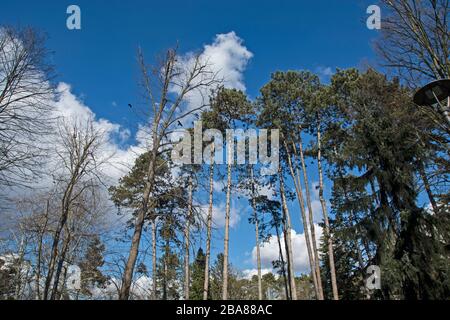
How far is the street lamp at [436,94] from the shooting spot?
479 centimetres

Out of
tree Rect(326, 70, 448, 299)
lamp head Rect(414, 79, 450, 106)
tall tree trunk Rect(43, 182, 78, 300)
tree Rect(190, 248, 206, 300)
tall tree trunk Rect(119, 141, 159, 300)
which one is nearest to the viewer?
lamp head Rect(414, 79, 450, 106)

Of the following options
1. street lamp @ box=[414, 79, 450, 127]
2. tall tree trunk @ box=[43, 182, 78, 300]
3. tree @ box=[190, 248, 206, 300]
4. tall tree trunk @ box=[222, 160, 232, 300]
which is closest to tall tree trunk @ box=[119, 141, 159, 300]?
street lamp @ box=[414, 79, 450, 127]

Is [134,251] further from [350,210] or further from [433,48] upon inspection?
[433,48]

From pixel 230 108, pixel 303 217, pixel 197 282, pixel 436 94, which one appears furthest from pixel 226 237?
pixel 197 282

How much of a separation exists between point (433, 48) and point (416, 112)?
2.21 m

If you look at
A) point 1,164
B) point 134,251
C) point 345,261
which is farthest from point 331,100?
point 1,164

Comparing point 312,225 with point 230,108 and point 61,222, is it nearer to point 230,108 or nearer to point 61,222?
point 230,108

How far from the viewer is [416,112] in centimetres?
1048

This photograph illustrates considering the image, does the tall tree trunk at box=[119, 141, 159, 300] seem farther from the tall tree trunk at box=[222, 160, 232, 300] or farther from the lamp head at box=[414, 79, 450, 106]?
the tall tree trunk at box=[222, 160, 232, 300]

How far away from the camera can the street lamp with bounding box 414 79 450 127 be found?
4.79 m

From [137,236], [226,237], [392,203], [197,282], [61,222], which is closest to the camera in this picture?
[137,236]

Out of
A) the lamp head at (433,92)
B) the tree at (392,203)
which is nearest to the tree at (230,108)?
the tree at (392,203)

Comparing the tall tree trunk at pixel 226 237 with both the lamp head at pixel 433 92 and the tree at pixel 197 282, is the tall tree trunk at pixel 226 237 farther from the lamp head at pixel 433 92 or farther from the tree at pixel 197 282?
the lamp head at pixel 433 92

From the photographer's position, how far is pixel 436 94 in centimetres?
492
